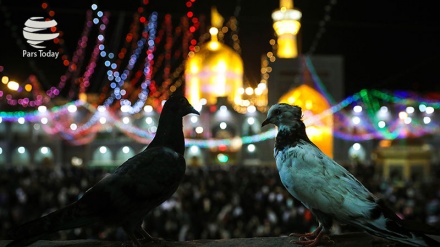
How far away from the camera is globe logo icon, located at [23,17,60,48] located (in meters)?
4.31

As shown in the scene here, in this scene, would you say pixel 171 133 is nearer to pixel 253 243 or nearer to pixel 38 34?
pixel 253 243

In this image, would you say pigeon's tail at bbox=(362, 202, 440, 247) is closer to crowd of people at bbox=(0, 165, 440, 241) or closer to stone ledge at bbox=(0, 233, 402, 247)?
stone ledge at bbox=(0, 233, 402, 247)

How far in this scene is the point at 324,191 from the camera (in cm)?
254

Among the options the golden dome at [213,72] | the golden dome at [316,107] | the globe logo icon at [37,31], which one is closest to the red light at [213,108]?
the golden dome at [213,72]

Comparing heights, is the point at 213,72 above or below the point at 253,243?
above

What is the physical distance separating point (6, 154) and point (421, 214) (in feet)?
123

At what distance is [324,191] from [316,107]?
32.6 meters

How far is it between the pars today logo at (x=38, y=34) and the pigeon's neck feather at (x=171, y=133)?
1999mm

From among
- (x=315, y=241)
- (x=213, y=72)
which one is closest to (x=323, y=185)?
(x=315, y=241)

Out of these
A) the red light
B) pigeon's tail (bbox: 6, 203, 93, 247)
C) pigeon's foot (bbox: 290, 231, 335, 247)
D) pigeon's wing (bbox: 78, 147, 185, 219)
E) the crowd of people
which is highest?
the red light

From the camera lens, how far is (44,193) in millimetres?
11500

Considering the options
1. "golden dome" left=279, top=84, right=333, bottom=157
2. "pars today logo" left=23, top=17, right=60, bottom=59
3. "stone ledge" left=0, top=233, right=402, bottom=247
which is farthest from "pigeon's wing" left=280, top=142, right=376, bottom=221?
"golden dome" left=279, top=84, right=333, bottom=157

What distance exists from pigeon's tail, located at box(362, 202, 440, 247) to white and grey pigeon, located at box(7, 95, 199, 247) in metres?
1.11

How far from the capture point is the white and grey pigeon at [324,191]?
94.7 inches
